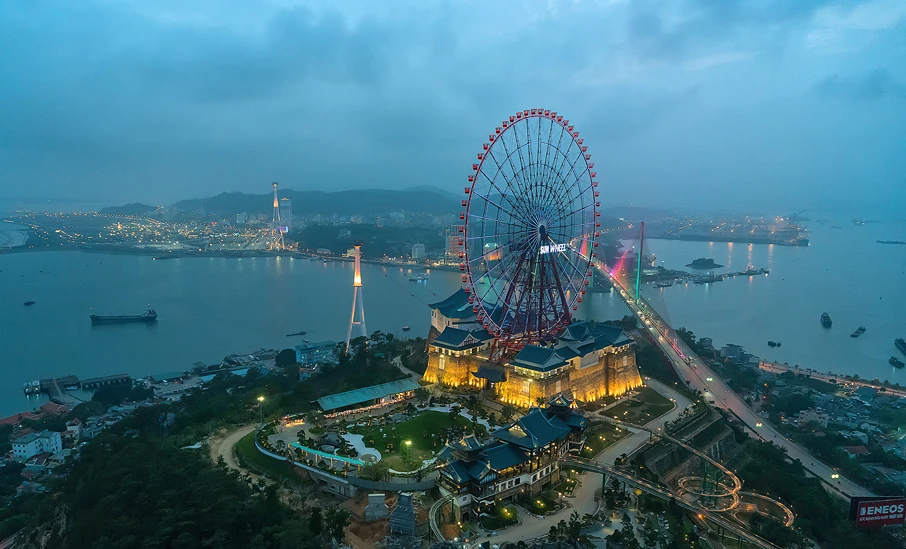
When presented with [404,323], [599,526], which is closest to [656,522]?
[599,526]

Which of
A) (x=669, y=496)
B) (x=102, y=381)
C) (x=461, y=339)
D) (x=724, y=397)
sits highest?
(x=461, y=339)

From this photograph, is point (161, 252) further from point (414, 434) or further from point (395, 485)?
point (395, 485)

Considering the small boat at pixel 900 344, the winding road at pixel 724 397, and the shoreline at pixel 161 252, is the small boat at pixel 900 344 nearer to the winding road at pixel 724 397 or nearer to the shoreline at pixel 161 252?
the winding road at pixel 724 397

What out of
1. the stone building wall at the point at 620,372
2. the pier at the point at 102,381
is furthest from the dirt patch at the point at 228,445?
the pier at the point at 102,381

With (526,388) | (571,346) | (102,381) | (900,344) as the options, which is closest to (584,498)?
(526,388)

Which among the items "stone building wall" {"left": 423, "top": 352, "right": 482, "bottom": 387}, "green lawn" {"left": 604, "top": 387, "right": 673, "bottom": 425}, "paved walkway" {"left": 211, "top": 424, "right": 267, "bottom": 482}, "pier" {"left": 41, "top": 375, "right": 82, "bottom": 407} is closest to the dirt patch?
"paved walkway" {"left": 211, "top": 424, "right": 267, "bottom": 482}
